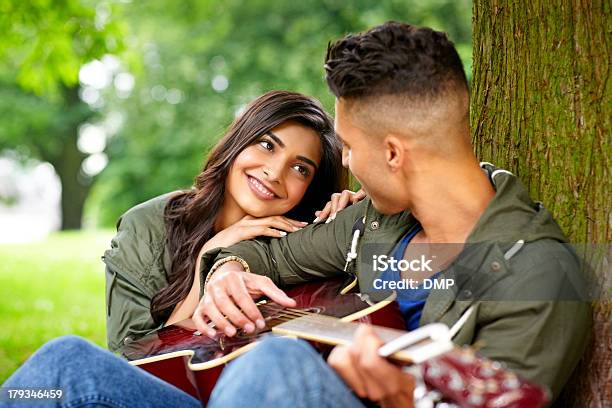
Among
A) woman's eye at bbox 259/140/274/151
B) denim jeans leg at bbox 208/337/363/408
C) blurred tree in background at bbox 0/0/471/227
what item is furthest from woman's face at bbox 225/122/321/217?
blurred tree in background at bbox 0/0/471/227

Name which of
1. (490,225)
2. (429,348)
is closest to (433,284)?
(490,225)

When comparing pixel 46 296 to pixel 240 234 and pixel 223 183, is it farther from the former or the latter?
pixel 240 234

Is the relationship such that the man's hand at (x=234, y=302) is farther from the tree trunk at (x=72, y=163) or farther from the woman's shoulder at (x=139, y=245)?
the tree trunk at (x=72, y=163)

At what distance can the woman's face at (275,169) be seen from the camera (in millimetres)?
3277

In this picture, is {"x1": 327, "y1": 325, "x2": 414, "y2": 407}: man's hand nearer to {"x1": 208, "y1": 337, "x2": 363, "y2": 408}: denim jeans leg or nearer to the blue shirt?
{"x1": 208, "y1": 337, "x2": 363, "y2": 408}: denim jeans leg

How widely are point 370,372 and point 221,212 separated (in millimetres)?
1810

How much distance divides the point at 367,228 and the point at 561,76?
30.9 inches

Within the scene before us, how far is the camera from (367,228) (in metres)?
2.69

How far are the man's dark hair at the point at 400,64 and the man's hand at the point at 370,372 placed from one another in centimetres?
80

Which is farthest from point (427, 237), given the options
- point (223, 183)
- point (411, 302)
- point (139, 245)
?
point (139, 245)

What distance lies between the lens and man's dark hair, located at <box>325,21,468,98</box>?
2.31 m

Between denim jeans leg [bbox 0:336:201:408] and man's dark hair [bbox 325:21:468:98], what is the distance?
1.02m

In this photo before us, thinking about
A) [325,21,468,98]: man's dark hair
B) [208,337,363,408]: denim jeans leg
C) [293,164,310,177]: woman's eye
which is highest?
[325,21,468,98]: man's dark hair

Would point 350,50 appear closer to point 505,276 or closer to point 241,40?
point 505,276
